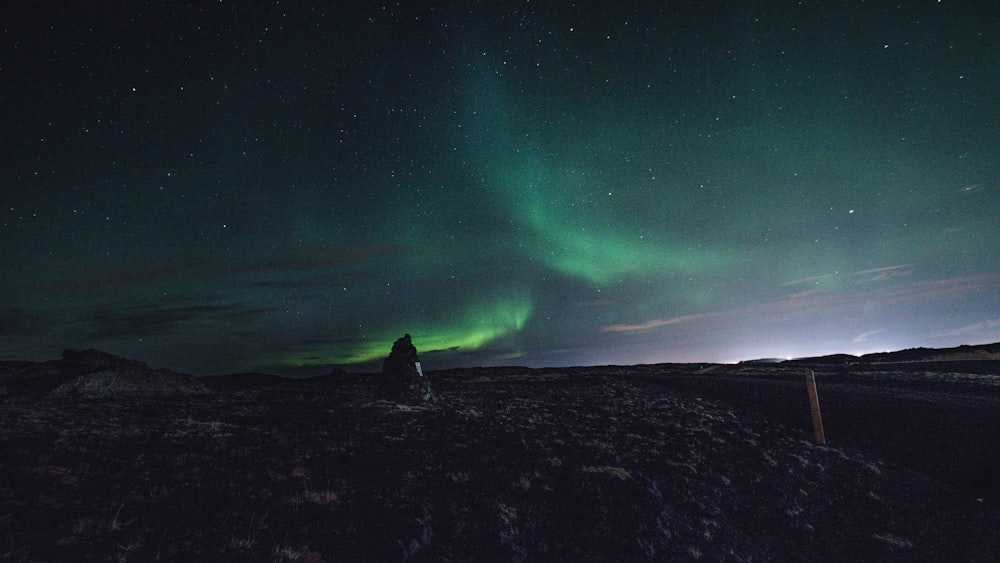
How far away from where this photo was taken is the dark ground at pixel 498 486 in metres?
7.15

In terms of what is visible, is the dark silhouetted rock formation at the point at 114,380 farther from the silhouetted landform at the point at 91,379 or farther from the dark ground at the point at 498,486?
the dark ground at the point at 498,486

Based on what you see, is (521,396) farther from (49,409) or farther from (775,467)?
(49,409)

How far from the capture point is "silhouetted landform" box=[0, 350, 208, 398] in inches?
858

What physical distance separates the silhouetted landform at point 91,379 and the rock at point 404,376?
11.6 m

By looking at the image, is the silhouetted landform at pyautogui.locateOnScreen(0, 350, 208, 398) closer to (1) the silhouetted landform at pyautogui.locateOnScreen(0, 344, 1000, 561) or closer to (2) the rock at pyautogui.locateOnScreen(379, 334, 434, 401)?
(1) the silhouetted landform at pyautogui.locateOnScreen(0, 344, 1000, 561)

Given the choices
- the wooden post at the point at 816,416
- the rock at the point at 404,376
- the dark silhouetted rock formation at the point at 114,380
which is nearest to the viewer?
the wooden post at the point at 816,416

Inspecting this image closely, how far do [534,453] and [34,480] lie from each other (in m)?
11.1

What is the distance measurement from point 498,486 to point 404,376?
17.0 meters

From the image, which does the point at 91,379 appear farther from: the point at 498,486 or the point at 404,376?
the point at 498,486

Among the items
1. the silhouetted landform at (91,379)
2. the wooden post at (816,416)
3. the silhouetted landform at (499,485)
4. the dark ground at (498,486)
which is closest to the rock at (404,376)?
the silhouetted landform at (499,485)

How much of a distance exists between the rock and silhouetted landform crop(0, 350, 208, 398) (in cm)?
1160

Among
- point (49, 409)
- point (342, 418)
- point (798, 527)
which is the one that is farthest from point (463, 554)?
point (49, 409)

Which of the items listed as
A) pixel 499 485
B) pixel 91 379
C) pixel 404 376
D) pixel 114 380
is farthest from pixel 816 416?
pixel 91 379

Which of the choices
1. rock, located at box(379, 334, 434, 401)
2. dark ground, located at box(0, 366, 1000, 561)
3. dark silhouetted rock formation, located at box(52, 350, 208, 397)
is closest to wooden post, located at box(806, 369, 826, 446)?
dark ground, located at box(0, 366, 1000, 561)
